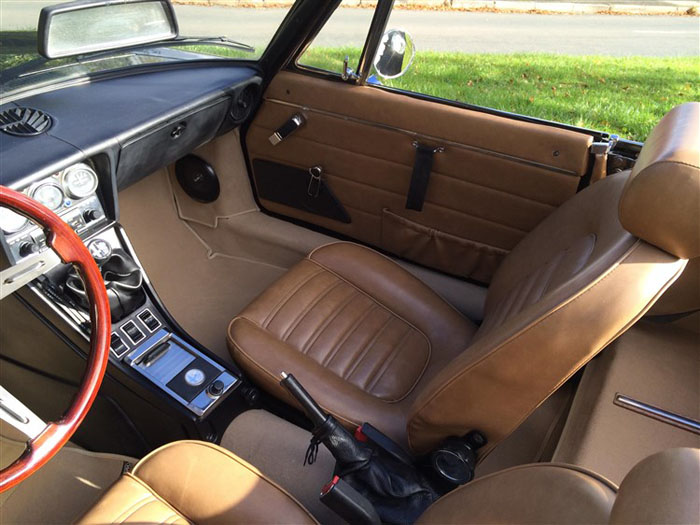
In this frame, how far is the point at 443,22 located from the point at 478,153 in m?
1.04

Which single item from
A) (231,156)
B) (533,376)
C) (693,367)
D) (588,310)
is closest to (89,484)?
(231,156)

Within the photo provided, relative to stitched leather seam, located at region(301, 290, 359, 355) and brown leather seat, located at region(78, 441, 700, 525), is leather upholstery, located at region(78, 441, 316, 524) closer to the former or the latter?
brown leather seat, located at region(78, 441, 700, 525)

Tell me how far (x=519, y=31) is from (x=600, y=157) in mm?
1529

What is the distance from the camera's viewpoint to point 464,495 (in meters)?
0.91

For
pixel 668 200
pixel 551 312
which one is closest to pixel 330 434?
pixel 551 312

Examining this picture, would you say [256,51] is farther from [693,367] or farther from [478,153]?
[693,367]

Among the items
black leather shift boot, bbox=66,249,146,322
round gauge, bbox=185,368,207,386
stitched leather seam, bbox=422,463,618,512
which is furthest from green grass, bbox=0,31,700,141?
stitched leather seam, bbox=422,463,618,512

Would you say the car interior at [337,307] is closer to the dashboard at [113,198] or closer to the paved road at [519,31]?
the dashboard at [113,198]

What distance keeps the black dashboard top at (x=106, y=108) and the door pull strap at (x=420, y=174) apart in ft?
2.12

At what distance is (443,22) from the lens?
2.38m

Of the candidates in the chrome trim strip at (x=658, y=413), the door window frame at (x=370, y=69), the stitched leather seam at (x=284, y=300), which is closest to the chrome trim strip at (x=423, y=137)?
the door window frame at (x=370, y=69)

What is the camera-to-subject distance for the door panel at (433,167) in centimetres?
157

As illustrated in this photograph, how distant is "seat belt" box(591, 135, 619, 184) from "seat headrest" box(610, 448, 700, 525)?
991 mm

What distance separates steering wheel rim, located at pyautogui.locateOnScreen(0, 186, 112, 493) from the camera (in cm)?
89
